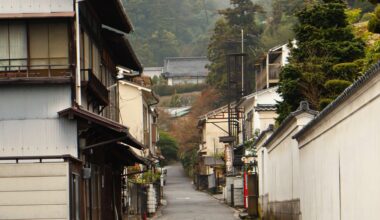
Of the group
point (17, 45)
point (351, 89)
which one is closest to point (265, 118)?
point (17, 45)

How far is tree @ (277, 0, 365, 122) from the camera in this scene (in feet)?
94.2

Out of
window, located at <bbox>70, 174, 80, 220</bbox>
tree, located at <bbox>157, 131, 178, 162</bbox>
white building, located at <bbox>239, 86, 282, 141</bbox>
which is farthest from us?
tree, located at <bbox>157, 131, 178, 162</bbox>

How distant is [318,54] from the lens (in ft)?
96.9

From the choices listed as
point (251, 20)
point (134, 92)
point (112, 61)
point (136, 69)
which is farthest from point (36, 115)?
point (251, 20)

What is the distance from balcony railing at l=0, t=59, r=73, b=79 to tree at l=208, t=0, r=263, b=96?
211ft

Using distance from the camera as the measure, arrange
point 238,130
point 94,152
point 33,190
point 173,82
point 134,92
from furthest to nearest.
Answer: point 173,82, point 238,130, point 134,92, point 94,152, point 33,190

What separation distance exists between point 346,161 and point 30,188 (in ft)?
23.1

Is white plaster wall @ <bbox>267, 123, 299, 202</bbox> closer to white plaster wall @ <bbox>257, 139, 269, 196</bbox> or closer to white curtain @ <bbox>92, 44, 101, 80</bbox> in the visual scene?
white plaster wall @ <bbox>257, 139, 269, 196</bbox>

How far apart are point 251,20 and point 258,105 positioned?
1326 inches

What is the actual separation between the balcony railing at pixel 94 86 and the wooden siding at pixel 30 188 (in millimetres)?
3732

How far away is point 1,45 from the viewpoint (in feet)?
68.3

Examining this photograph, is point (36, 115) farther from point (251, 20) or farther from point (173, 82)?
point (173, 82)

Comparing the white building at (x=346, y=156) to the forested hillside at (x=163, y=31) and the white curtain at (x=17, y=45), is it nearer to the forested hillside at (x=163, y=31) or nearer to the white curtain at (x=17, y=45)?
the white curtain at (x=17, y=45)

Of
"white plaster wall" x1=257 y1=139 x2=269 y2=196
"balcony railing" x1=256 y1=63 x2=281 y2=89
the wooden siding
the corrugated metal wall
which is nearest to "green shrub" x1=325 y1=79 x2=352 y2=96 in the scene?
"white plaster wall" x1=257 y1=139 x2=269 y2=196
